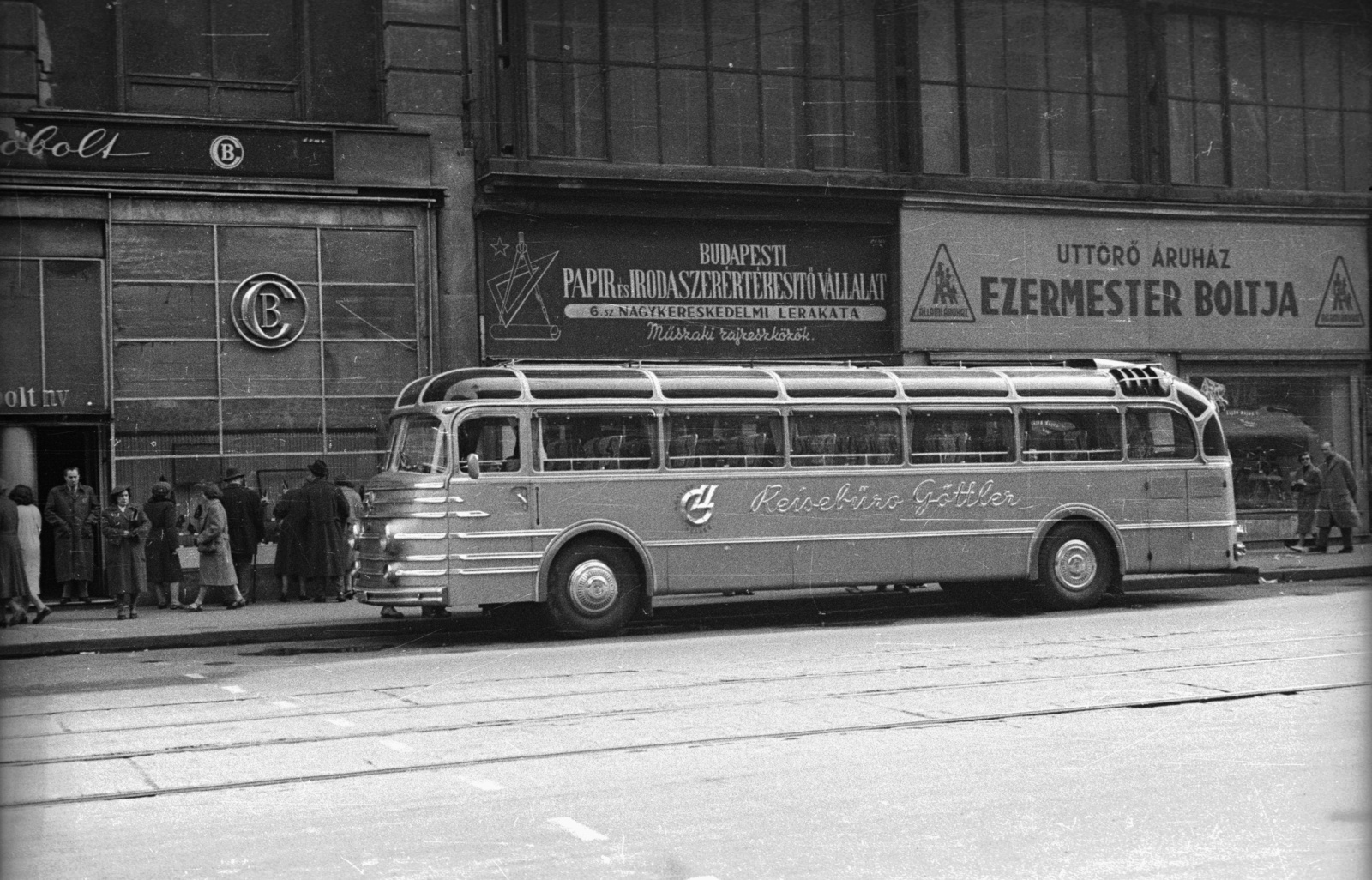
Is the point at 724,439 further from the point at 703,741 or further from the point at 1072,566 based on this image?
the point at 703,741

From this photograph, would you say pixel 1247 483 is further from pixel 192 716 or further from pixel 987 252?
pixel 192 716

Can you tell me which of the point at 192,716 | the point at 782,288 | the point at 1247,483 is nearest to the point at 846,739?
the point at 192,716

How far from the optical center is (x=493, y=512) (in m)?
15.0

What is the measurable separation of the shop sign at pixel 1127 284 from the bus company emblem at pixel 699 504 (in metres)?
9.01

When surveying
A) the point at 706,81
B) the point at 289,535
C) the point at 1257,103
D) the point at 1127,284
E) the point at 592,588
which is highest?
the point at 1257,103

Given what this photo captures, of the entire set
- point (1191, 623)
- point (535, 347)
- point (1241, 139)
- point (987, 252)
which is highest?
point (1241, 139)

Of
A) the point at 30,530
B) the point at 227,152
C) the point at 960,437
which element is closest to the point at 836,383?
the point at 960,437

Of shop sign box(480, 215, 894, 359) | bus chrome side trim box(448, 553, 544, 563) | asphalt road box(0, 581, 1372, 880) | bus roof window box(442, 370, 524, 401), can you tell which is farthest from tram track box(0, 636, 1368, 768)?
shop sign box(480, 215, 894, 359)

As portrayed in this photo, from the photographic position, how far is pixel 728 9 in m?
22.6

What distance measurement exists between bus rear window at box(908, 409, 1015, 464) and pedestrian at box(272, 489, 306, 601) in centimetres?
787

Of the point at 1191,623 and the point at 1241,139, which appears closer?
the point at 1191,623

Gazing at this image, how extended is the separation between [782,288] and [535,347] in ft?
13.5

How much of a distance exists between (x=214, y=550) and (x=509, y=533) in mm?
5252

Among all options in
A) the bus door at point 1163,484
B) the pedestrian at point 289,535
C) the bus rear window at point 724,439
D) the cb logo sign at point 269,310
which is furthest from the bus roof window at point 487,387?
the bus door at point 1163,484
